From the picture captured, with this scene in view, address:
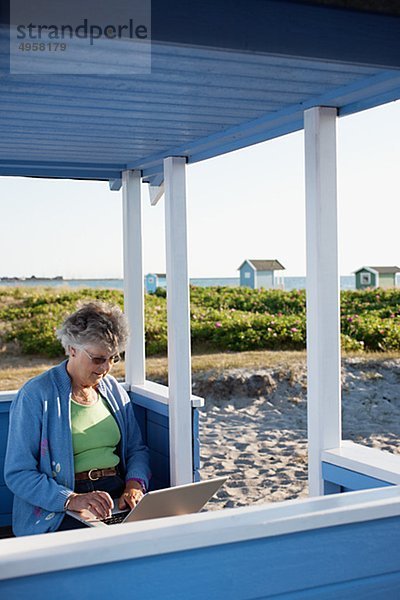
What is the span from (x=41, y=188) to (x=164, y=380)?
16.9 m

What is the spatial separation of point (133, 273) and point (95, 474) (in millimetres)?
1814

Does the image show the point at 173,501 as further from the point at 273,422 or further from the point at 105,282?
the point at 105,282

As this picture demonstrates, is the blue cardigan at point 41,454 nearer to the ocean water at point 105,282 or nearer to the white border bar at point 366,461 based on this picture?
the white border bar at point 366,461

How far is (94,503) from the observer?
131 inches

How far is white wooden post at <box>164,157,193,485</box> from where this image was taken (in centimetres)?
454

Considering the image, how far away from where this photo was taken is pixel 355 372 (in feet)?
46.4

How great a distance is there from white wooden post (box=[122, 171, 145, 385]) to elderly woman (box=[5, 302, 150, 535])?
1.34 m

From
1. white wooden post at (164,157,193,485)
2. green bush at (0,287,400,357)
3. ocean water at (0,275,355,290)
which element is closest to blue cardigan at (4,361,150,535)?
white wooden post at (164,157,193,485)

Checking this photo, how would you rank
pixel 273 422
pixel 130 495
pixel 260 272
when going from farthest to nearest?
pixel 260 272
pixel 273 422
pixel 130 495

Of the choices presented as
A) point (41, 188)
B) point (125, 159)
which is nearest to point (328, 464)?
point (125, 159)

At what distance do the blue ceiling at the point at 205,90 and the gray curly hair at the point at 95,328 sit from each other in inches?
33.4

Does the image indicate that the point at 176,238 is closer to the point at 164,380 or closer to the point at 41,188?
the point at 164,380

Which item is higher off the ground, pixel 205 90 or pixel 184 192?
pixel 205 90

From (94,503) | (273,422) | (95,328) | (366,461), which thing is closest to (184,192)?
A: (95,328)
